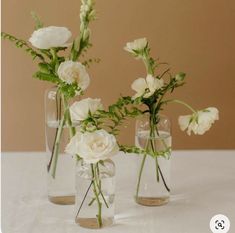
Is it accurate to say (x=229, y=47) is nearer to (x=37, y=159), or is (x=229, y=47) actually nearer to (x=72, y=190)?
(x=37, y=159)

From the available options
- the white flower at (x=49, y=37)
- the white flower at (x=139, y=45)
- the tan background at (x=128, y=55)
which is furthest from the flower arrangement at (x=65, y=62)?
the tan background at (x=128, y=55)

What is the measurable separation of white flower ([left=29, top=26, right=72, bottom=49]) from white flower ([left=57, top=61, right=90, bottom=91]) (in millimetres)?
68

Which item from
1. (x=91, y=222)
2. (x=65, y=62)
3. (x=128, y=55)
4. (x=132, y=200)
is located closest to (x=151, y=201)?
(x=132, y=200)

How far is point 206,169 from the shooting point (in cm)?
160

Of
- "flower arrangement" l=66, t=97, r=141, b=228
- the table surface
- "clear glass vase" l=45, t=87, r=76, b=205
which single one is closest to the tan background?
the table surface

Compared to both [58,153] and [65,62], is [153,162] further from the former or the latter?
[65,62]

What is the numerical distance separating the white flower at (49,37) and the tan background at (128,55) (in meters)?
1.39

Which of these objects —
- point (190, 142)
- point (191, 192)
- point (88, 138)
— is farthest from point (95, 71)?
point (88, 138)

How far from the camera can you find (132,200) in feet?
4.44

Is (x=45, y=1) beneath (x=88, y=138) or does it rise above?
above

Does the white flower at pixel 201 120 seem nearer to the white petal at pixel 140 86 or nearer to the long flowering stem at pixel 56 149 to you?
the white petal at pixel 140 86

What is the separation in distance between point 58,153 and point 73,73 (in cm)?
23

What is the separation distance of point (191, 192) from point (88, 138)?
42 centimetres

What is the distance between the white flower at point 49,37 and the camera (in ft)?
3.85
